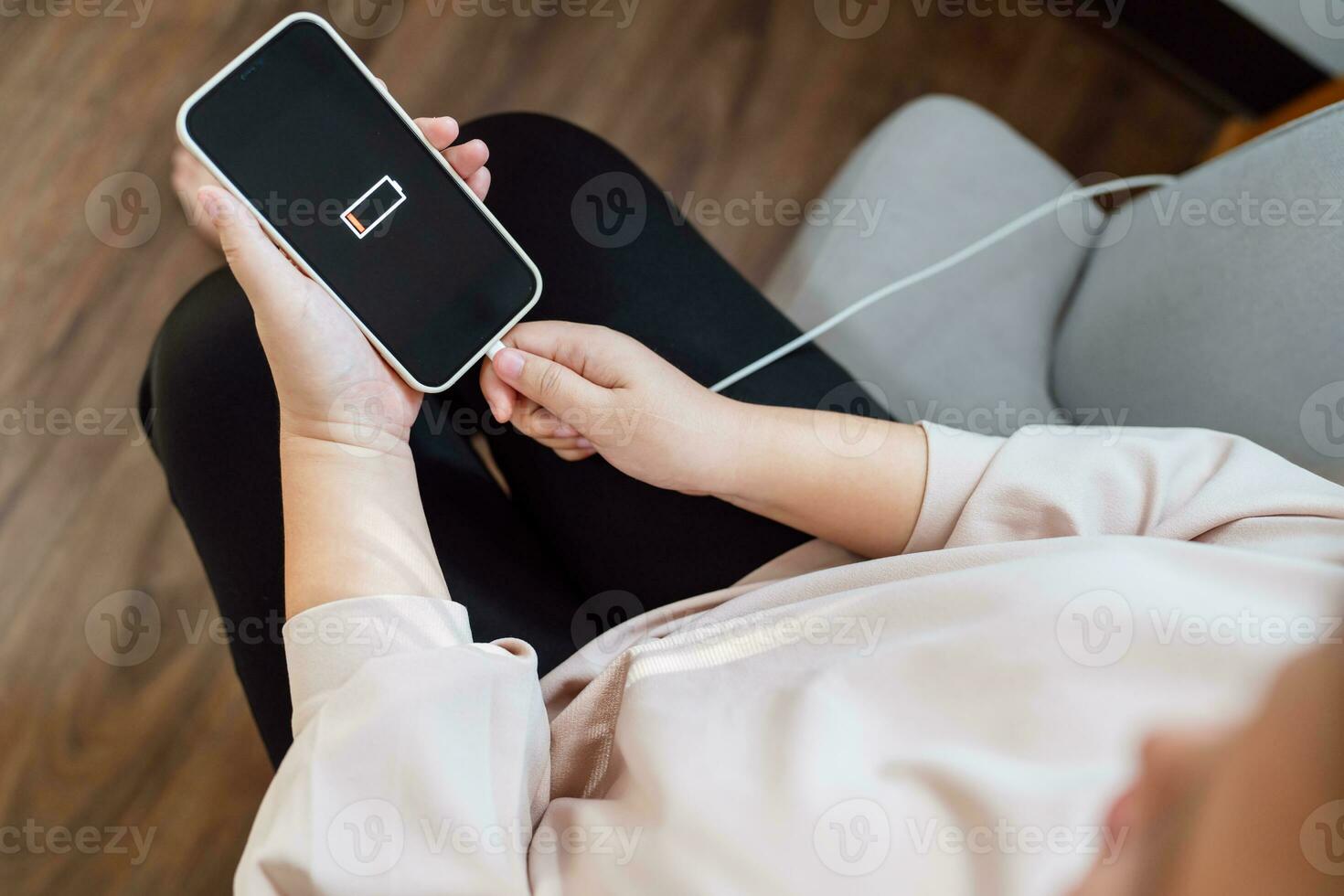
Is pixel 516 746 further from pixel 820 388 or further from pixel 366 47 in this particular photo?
pixel 366 47

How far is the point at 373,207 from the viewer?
1.84 ft

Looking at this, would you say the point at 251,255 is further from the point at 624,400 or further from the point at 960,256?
the point at 960,256

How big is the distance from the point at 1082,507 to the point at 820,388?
21 cm

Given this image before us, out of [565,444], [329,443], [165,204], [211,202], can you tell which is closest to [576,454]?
[565,444]

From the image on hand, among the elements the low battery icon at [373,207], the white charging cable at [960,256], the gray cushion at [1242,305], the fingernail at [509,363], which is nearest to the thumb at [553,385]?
the fingernail at [509,363]

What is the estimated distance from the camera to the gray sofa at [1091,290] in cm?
58

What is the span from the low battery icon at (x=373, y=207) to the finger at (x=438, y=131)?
39mm

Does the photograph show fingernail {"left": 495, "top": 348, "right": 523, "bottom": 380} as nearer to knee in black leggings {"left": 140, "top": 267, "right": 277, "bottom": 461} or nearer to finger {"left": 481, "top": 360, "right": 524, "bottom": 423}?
finger {"left": 481, "top": 360, "right": 524, "bottom": 423}

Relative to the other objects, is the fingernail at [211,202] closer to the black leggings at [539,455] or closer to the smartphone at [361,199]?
the smartphone at [361,199]

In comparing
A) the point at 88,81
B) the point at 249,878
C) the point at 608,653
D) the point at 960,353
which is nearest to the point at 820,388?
the point at 960,353

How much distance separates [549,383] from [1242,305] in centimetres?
47

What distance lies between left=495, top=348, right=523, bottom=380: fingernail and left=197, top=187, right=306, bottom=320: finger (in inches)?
5.0

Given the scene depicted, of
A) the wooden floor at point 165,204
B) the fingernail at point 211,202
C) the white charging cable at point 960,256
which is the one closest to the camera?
the fingernail at point 211,202

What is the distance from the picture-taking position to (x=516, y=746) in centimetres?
47
